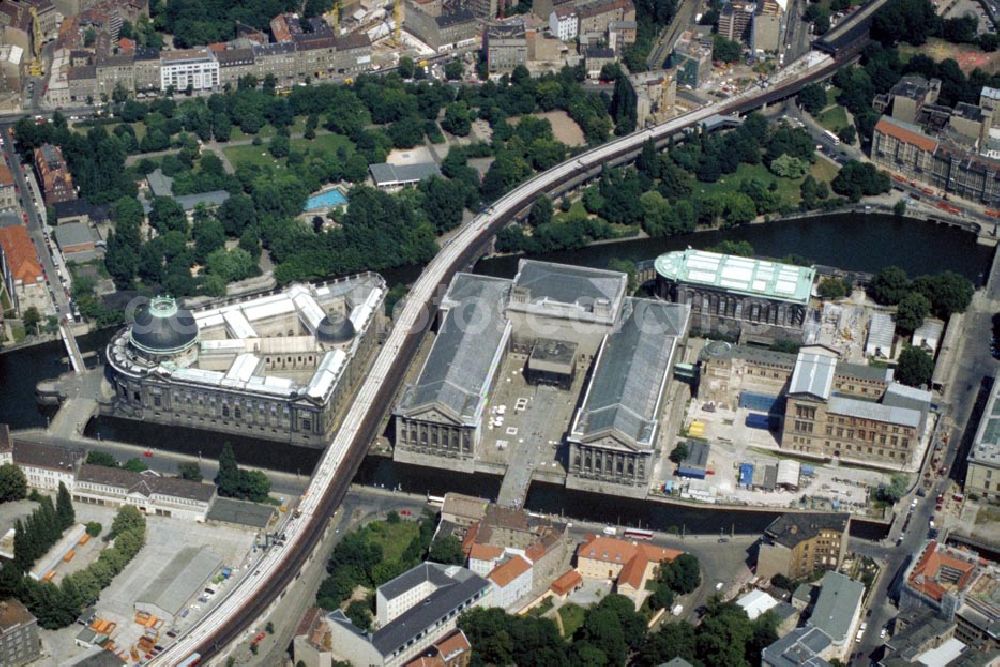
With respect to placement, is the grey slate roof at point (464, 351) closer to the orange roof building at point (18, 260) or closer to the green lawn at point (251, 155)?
the green lawn at point (251, 155)

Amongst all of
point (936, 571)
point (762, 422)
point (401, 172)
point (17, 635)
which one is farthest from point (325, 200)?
point (936, 571)

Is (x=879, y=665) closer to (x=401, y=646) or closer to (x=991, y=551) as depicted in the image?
(x=991, y=551)

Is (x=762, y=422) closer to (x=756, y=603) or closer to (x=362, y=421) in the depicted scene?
(x=756, y=603)

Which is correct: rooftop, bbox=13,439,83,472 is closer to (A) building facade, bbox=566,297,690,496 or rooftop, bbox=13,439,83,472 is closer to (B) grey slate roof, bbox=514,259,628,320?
(A) building facade, bbox=566,297,690,496

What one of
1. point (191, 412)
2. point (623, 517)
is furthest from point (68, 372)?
point (623, 517)

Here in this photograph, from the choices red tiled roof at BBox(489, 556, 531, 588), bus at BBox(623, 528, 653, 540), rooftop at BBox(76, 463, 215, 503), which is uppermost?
red tiled roof at BBox(489, 556, 531, 588)

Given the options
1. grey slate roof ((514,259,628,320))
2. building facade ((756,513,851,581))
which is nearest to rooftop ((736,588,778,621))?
building facade ((756,513,851,581))
